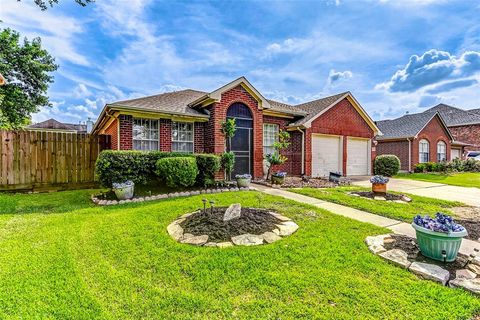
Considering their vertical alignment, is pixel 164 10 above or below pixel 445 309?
above

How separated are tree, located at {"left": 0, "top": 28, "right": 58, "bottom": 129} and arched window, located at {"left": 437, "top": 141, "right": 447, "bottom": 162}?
110ft

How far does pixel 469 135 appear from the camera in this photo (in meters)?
28.7

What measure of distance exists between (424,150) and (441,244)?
73.4 feet

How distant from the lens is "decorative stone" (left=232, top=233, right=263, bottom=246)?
384 centimetres

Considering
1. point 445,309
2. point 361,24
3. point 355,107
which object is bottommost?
point 445,309

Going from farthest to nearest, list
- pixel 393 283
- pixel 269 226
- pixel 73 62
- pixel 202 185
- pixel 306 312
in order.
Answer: pixel 73 62, pixel 202 185, pixel 269 226, pixel 393 283, pixel 306 312

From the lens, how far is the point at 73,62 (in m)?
11.7

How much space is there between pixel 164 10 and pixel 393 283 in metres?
10.5

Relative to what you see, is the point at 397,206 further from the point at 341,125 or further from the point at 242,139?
the point at 341,125

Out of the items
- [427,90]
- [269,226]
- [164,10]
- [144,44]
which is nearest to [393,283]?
[269,226]

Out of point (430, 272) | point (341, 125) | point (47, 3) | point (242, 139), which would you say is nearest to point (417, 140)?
point (341, 125)

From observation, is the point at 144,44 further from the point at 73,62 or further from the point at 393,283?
the point at 393,283

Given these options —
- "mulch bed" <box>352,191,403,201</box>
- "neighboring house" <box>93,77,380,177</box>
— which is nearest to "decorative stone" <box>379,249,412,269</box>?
"mulch bed" <box>352,191,403,201</box>

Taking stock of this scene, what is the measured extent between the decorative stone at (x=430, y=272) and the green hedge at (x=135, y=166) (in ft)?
21.9
